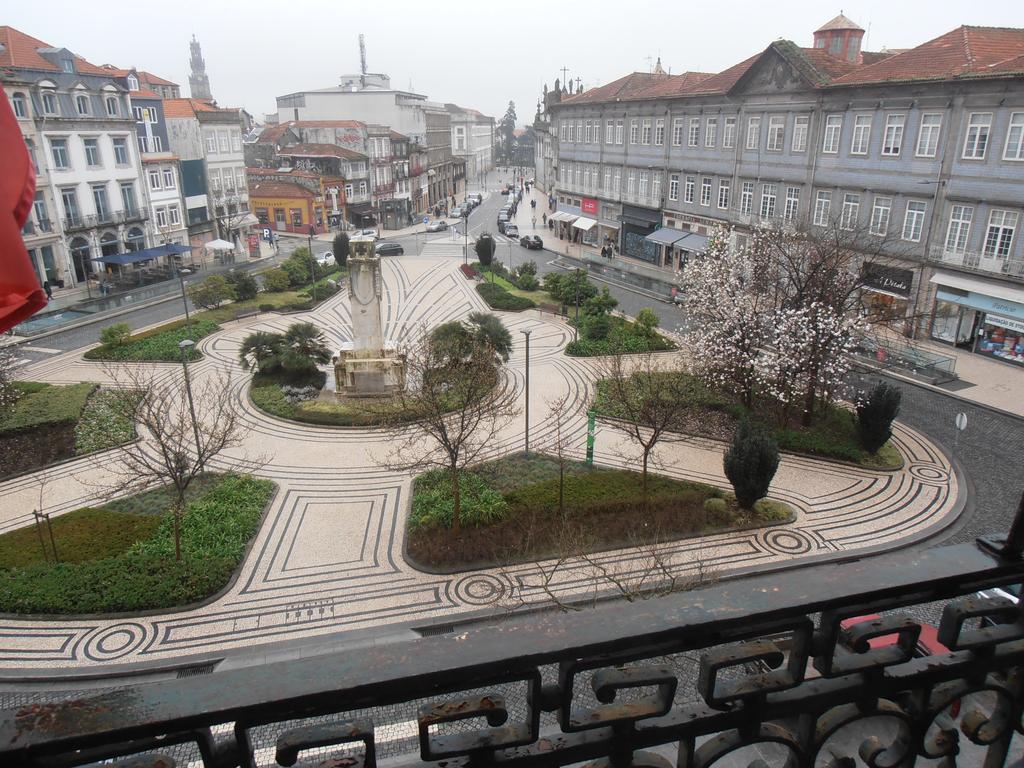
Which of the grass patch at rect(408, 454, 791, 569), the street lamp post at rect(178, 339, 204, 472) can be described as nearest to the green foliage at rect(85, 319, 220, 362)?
the street lamp post at rect(178, 339, 204, 472)

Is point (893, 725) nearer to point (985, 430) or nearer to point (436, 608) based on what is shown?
point (436, 608)

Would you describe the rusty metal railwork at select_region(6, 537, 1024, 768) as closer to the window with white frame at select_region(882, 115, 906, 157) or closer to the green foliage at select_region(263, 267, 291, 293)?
the window with white frame at select_region(882, 115, 906, 157)

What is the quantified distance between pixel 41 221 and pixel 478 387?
2613 cm

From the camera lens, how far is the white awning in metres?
22.3

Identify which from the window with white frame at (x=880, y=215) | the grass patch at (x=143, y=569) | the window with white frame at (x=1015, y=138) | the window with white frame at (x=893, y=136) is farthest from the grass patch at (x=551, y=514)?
the window with white frame at (x=893, y=136)

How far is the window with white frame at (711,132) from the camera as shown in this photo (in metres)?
33.6

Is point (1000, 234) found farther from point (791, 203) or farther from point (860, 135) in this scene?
point (791, 203)

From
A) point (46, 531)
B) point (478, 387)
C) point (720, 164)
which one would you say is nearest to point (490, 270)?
point (720, 164)

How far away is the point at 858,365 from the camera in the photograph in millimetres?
20875

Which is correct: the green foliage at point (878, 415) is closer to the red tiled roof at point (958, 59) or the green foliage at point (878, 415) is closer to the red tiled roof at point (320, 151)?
the red tiled roof at point (958, 59)

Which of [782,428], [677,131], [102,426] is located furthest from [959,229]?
[102,426]

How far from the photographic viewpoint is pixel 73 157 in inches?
1284

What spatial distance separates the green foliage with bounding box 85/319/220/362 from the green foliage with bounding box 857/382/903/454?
792 inches

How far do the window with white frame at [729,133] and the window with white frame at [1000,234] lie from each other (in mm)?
12384
